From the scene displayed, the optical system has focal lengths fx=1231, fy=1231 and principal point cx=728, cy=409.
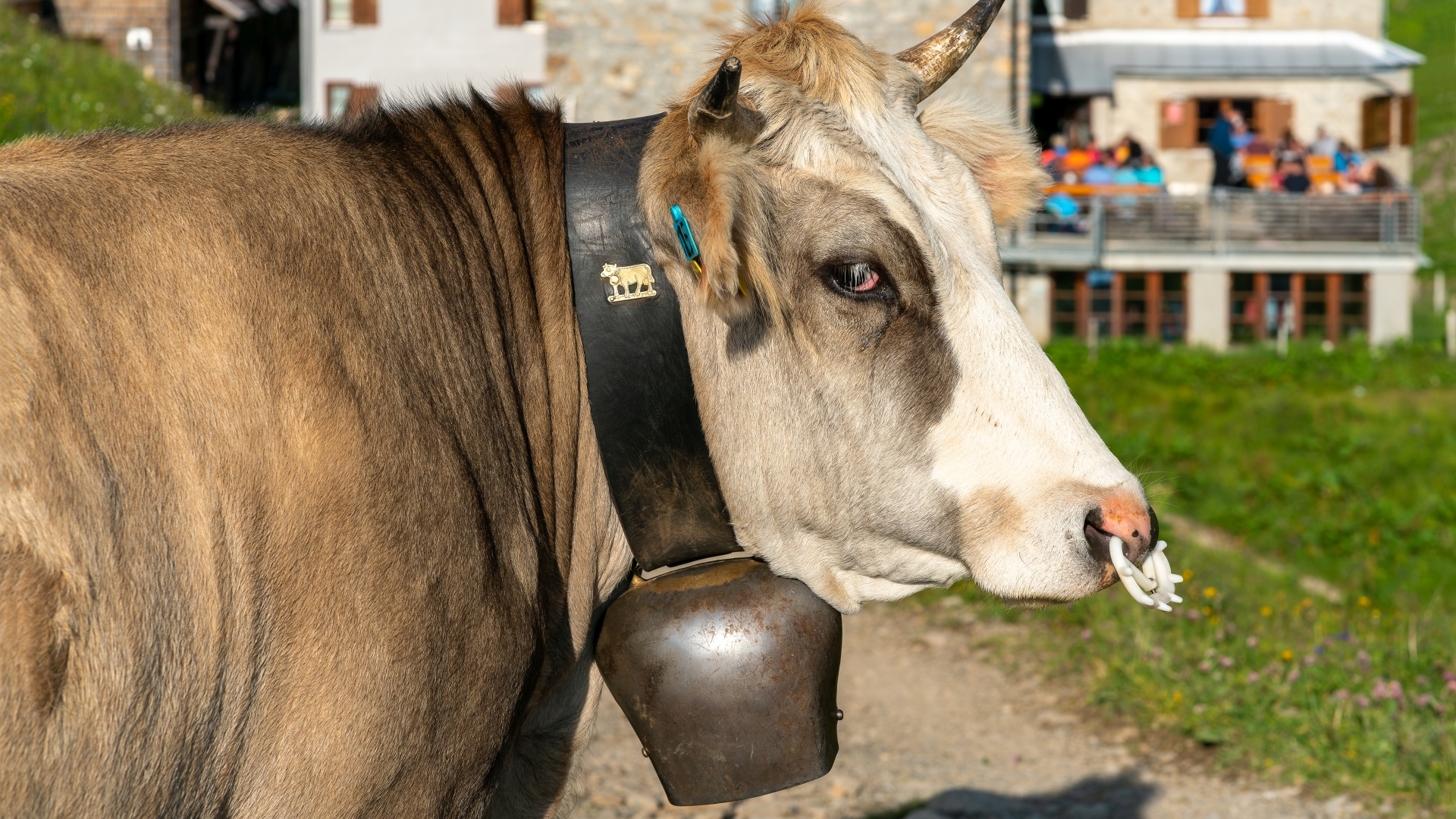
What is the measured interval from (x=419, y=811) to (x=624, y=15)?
18.8 metres

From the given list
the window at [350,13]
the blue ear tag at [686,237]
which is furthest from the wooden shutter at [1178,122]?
the blue ear tag at [686,237]

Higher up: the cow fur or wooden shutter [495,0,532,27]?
wooden shutter [495,0,532,27]

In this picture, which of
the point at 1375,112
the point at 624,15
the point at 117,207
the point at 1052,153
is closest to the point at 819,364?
the point at 117,207

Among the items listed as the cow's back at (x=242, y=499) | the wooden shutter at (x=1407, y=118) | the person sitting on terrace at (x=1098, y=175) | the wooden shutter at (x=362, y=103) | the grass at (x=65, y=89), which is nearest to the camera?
the cow's back at (x=242, y=499)

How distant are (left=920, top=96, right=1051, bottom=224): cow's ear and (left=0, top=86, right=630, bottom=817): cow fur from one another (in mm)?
969

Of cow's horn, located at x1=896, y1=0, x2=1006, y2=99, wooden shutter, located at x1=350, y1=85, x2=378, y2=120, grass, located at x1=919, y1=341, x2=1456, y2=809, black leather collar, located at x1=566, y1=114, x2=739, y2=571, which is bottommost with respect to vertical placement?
grass, located at x1=919, y1=341, x2=1456, y2=809

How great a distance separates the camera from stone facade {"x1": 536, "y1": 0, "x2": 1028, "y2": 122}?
1906 centimetres

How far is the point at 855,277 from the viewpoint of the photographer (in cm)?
195

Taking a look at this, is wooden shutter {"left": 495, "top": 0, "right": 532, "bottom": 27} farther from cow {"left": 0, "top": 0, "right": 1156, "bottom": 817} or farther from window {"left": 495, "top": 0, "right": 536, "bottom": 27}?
cow {"left": 0, "top": 0, "right": 1156, "bottom": 817}

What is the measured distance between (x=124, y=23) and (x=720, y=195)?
31727 millimetres

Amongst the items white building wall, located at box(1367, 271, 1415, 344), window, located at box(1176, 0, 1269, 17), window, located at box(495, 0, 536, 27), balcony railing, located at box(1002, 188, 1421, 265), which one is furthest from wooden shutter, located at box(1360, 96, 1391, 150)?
window, located at box(495, 0, 536, 27)

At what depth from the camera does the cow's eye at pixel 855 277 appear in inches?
76.6

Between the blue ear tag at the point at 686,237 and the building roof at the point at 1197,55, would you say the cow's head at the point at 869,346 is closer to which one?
the blue ear tag at the point at 686,237

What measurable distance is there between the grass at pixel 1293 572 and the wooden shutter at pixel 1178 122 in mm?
8976
